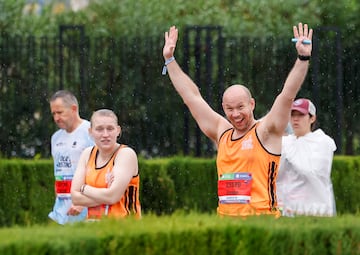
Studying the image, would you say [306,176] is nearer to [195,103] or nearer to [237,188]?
[195,103]

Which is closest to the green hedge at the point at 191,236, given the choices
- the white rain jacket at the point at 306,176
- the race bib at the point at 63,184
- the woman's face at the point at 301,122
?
the white rain jacket at the point at 306,176

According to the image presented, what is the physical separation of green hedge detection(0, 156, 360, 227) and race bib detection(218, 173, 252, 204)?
5.51 meters

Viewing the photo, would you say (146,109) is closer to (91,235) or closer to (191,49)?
(191,49)

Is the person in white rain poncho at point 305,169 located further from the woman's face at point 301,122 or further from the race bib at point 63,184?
the race bib at point 63,184

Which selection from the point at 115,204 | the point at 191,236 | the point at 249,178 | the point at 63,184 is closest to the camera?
the point at 191,236

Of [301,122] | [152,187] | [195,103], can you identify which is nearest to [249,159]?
[195,103]

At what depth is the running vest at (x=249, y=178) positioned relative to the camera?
8180mm

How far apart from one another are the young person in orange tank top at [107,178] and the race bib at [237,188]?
1.94 feet

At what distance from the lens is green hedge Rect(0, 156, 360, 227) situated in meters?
14.4

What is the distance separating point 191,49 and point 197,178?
4.29 metres

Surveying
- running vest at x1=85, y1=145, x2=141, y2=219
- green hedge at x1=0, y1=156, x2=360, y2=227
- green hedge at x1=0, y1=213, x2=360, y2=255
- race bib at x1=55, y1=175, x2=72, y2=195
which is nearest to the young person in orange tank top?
running vest at x1=85, y1=145, x2=141, y2=219

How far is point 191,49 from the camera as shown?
19.1 meters

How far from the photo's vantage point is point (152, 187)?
1474 cm

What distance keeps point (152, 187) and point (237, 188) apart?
260 inches
